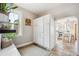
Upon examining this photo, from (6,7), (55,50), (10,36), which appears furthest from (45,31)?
(6,7)

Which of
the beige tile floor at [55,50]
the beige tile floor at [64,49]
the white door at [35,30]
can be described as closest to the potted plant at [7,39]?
the beige tile floor at [55,50]

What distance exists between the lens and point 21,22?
1438 millimetres

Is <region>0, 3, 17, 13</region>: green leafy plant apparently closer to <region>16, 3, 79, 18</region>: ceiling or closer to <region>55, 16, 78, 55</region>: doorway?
<region>16, 3, 79, 18</region>: ceiling

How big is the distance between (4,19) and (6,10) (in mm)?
128

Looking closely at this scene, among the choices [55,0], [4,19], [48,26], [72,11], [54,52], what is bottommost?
[54,52]

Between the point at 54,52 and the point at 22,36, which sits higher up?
the point at 22,36

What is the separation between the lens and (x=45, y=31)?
1.44 meters

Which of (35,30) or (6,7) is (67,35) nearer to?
(35,30)

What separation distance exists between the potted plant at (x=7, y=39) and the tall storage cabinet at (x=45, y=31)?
A: 0.31 meters

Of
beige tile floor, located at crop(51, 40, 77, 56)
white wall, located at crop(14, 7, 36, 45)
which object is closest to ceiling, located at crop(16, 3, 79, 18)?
white wall, located at crop(14, 7, 36, 45)

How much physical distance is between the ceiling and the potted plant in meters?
0.44

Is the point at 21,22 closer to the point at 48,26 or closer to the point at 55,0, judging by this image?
the point at 48,26

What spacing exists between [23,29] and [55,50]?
0.55 metres

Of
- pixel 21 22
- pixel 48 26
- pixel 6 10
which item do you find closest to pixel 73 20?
pixel 48 26
